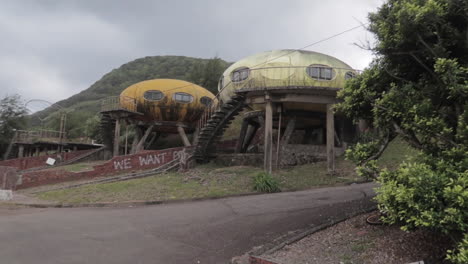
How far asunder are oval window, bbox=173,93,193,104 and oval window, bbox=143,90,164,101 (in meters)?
1.35

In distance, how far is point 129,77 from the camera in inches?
4183

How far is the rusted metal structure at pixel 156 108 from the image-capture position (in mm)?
30938

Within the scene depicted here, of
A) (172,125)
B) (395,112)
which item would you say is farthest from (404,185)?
(172,125)

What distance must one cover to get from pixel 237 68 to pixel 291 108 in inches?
178

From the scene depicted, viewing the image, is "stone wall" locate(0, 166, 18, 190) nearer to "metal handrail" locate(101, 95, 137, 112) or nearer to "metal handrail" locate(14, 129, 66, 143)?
"metal handrail" locate(101, 95, 137, 112)

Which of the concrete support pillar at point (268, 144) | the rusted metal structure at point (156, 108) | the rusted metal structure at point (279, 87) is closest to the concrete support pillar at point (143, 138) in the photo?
the rusted metal structure at point (156, 108)

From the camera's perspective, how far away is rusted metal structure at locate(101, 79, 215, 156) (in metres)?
30.9

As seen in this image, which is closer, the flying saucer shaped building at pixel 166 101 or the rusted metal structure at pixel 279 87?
the rusted metal structure at pixel 279 87

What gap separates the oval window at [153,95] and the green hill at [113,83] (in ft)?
114

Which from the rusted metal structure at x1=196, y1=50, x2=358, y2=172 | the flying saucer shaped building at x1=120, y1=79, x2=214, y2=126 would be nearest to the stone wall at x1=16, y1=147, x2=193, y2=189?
the rusted metal structure at x1=196, y1=50, x2=358, y2=172

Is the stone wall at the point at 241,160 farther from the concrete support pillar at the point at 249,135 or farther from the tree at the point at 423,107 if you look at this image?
the tree at the point at 423,107

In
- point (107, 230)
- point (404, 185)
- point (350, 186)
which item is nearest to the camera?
point (404, 185)

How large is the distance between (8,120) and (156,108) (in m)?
24.0

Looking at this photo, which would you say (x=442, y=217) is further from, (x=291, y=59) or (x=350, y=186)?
(x=291, y=59)
